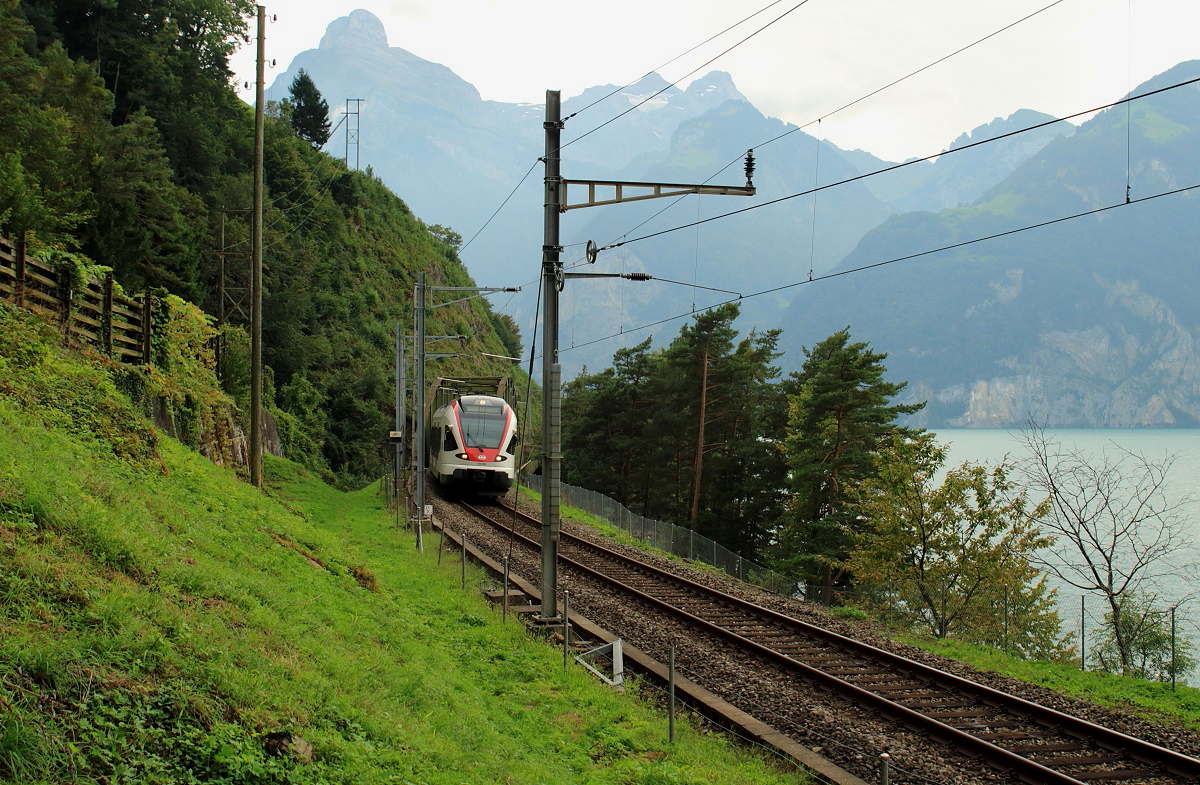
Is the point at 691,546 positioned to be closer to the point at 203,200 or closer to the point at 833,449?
the point at 833,449

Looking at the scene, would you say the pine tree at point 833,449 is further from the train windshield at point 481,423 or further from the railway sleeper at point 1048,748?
the railway sleeper at point 1048,748

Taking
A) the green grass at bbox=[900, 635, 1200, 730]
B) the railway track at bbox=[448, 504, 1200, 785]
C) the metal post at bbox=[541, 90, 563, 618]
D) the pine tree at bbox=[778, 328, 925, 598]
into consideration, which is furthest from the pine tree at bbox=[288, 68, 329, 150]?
the green grass at bbox=[900, 635, 1200, 730]

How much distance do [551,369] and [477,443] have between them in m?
18.1

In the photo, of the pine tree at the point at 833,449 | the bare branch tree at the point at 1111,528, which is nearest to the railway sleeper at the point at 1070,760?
the bare branch tree at the point at 1111,528

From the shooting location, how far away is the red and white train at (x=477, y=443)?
32.2 metres

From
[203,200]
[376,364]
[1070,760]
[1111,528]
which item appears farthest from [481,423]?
[1111,528]

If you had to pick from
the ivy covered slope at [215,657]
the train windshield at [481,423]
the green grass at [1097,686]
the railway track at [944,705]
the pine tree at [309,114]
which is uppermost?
the pine tree at [309,114]

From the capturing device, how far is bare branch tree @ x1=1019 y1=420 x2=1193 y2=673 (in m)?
25.2

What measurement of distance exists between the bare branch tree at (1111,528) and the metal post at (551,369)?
38.9 feet

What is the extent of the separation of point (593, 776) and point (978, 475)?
90.6ft

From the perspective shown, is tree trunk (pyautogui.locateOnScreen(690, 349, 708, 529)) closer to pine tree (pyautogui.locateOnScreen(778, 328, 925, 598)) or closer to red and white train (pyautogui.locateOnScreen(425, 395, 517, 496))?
pine tree (pyautogui.locateOnScreen(778, 328, 925, 598))

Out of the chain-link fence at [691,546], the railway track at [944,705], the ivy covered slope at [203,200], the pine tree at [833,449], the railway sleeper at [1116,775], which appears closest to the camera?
the railway sleeper at [1116,775]

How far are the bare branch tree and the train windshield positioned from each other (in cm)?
1791

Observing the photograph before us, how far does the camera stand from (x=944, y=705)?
11.4 m
